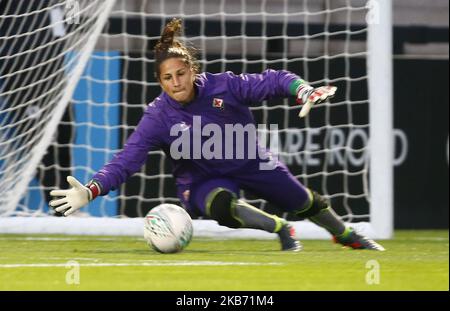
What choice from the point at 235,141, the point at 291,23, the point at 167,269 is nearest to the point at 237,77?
the point at 235,141

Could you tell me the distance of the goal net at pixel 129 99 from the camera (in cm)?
736

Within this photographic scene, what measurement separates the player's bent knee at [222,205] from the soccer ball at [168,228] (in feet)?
0.49

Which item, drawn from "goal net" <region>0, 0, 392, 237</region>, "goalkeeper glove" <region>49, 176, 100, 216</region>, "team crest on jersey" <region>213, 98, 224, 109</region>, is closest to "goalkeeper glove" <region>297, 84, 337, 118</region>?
"team crest on jersey" <region>213, 98, 224, 109</region>

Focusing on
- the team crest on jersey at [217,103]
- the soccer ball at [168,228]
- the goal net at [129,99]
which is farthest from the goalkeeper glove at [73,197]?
the goal net at [129,99]

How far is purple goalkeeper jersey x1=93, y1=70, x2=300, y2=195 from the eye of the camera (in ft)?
18.4

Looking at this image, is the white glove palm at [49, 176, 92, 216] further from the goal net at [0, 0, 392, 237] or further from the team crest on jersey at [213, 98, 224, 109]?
the goal net at [0, 0, 392, 237]

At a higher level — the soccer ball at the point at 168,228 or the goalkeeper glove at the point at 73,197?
the goalkeeper glove at the point at 73,197

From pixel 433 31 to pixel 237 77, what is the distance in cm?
384

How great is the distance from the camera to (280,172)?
5832 millimetres

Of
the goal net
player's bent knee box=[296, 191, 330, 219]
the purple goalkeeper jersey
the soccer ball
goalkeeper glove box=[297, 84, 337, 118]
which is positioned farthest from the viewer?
the goal net

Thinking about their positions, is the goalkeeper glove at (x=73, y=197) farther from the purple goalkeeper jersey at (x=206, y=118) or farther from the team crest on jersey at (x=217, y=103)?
the team crest on jersey at (x=217, y=103)

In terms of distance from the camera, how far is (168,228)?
5332 millimetres

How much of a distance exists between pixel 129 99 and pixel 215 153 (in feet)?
8.03

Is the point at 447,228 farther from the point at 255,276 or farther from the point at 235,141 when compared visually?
the point at 255,276
